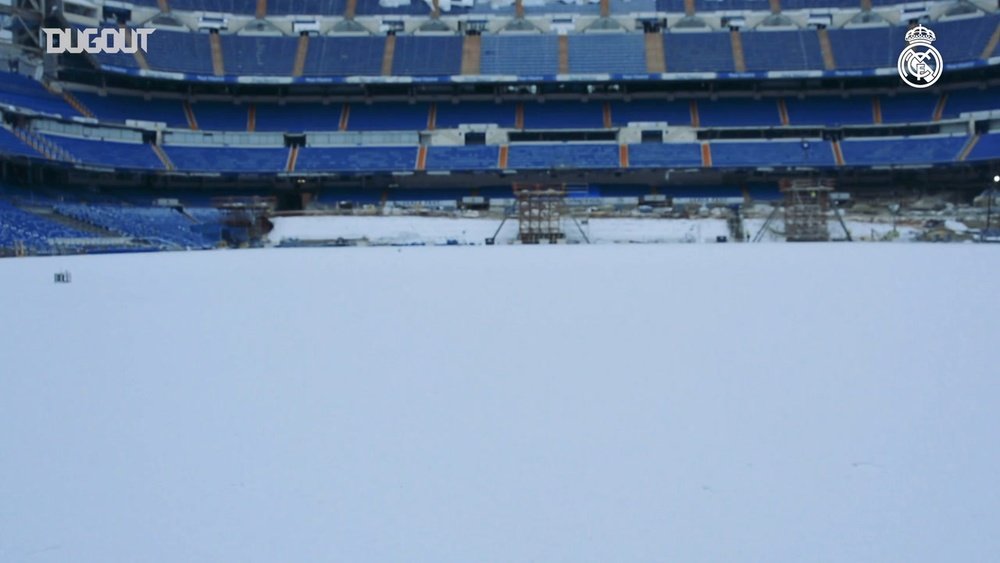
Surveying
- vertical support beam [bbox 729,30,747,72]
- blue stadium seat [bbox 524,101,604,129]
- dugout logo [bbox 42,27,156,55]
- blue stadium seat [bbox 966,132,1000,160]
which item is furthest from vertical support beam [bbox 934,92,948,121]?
dugout logo [bbox 42,27,156,55]

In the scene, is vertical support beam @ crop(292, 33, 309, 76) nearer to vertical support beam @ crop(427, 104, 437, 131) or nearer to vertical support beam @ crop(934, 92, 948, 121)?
vertical support beam @ crop(427, 104, 437, 131)

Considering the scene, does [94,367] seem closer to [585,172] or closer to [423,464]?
[423,464]

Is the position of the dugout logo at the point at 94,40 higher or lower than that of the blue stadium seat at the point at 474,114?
higher

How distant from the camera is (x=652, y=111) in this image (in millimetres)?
40438

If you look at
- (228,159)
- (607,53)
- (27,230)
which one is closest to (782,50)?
(607,53)

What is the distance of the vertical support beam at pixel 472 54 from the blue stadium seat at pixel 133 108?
12.0 meters

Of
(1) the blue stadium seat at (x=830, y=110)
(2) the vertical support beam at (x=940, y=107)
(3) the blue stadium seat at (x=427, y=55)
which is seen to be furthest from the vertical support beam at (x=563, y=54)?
(2) the vertical support beam at (x=940, y=107)

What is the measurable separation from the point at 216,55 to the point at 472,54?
35.7 feet

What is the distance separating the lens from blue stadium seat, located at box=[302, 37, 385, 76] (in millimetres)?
40250

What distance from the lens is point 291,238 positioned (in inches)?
1183

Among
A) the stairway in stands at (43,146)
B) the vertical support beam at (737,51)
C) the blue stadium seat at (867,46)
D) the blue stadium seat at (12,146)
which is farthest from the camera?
the vertical support beam at (737,51)

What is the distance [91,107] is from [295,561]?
128 ft

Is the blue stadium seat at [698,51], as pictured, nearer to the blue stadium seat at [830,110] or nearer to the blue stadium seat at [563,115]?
the blue stadium seat at [830,110]

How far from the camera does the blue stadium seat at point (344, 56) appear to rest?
4025 centimetres
